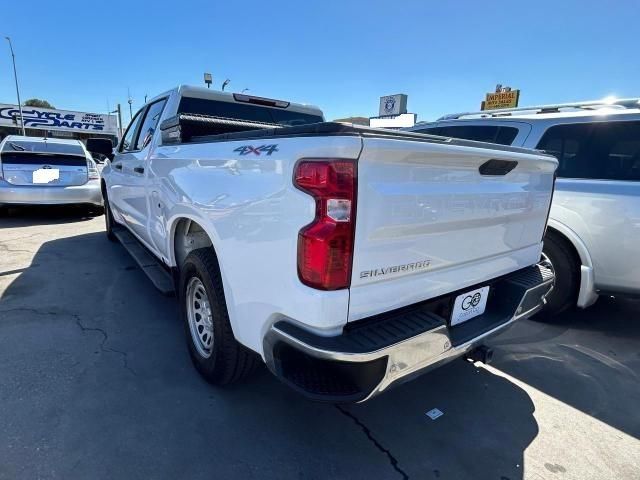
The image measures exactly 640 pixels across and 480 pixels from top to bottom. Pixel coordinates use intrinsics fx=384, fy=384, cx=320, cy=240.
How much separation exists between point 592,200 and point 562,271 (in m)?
0.69

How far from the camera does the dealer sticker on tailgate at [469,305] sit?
2.10m

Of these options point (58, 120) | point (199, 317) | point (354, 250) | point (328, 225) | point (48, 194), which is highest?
point (58, 120)

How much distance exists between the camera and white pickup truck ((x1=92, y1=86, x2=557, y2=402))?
1.52m

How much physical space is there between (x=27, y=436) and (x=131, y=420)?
1.67 ft

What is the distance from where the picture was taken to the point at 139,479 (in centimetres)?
185

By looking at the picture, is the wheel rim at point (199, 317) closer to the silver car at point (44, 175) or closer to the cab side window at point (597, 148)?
the cab side window at point (597, 148)

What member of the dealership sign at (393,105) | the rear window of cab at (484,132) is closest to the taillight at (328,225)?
the rear window of cab at (484,132)

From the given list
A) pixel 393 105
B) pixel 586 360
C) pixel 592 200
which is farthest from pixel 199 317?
pixel 393 105

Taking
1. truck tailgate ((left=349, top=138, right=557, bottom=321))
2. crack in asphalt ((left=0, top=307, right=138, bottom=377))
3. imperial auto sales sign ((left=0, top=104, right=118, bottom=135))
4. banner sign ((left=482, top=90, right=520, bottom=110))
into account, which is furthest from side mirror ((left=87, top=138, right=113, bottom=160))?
imperial auto sales sign ((left=0, top=104, right=118, bottom=135))

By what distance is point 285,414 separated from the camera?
2.35 m

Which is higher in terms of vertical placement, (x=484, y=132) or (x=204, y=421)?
(x=484, y=132)

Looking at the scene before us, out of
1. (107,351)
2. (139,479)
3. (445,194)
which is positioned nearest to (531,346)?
(445,194)

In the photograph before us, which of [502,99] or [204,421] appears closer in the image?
[204,421]

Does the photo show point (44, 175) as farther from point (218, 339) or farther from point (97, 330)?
point (218, 339)
